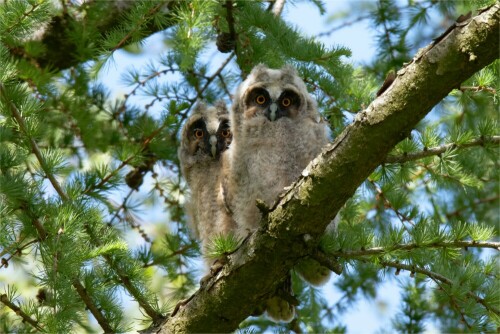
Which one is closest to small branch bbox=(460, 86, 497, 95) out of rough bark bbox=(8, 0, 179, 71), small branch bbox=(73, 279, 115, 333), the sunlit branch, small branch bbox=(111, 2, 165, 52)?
the sunlit branch

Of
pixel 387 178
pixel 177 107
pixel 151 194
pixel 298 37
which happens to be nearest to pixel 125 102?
pixel 151 194

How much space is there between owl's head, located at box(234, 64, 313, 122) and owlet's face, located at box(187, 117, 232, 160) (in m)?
0.39

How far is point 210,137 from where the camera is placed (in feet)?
12.5

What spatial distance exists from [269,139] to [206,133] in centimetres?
70

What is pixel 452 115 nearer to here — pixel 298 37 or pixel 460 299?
pixel 298 37

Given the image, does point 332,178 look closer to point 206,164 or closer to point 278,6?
point 206,164

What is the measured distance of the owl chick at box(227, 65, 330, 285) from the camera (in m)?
3.22

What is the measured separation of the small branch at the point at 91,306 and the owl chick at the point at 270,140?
30.4 inches

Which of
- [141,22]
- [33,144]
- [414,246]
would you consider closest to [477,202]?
[414,246]

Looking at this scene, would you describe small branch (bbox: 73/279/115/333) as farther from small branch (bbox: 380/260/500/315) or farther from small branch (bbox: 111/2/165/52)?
small branch (bbox: 380/260/500/315)

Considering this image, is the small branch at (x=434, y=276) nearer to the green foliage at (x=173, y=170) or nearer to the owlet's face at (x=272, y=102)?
the green foliage at (x=173, y=170)

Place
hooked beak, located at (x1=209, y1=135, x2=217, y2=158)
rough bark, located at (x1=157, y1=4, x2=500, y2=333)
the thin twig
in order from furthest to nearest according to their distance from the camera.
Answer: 1. hooked beak, located at (x1=209, y1=135, x2=217, y2=158)
2. the thin twig
3. rough bark, located at (x1=157, y1=4, x2=500, y2=333)

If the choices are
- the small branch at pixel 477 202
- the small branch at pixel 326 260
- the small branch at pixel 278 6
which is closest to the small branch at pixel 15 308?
the small branch at pixel 326 260

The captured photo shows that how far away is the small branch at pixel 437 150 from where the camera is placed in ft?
8.96
